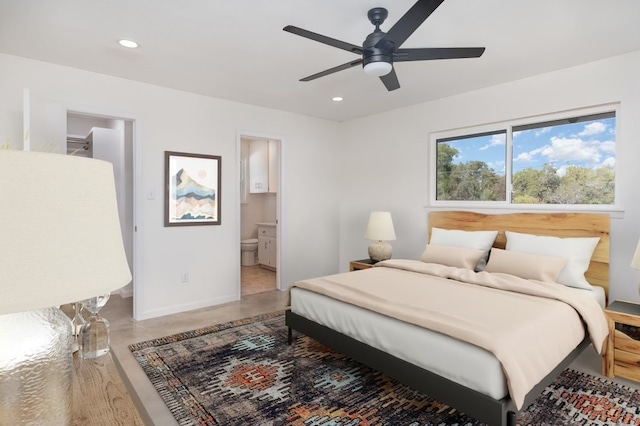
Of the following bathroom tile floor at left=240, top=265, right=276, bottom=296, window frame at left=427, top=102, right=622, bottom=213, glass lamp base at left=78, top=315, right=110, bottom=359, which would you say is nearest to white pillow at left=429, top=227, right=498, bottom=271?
window frame at left=427, top=102, right=622, bottom=213

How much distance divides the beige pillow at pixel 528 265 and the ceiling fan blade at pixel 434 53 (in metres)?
1.84

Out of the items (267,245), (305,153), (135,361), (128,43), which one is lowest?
(135,361)

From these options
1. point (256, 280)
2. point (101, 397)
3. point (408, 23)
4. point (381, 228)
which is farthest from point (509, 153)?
point (101, 397)

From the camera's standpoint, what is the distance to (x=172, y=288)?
13.7 feet

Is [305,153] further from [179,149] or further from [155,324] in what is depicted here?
[155,324]

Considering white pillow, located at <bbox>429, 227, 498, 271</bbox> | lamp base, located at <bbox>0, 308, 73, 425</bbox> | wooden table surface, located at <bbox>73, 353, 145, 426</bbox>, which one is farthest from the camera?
white pillow, located at <bbox>429, 227, 498, 271</bbox>

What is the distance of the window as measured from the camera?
3.39m

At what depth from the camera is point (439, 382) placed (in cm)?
196

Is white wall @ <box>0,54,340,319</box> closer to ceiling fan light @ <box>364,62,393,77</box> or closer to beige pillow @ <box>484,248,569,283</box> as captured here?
ceiling fan light @ <box>364,62,393,77</box>

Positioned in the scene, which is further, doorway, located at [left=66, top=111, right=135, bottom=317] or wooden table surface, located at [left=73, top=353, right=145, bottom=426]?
doorway, located at [left=66, top=111, right=135, bottom=317]

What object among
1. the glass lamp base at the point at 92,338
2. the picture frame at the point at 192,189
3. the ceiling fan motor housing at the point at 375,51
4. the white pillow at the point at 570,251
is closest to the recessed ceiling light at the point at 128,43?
A: the picture frame at the point at 192,189

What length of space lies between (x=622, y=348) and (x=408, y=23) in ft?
8.95

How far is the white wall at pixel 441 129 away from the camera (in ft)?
10.3

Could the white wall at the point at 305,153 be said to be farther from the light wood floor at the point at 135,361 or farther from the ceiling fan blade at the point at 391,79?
the ceiling fan blade at the point at 391,79
